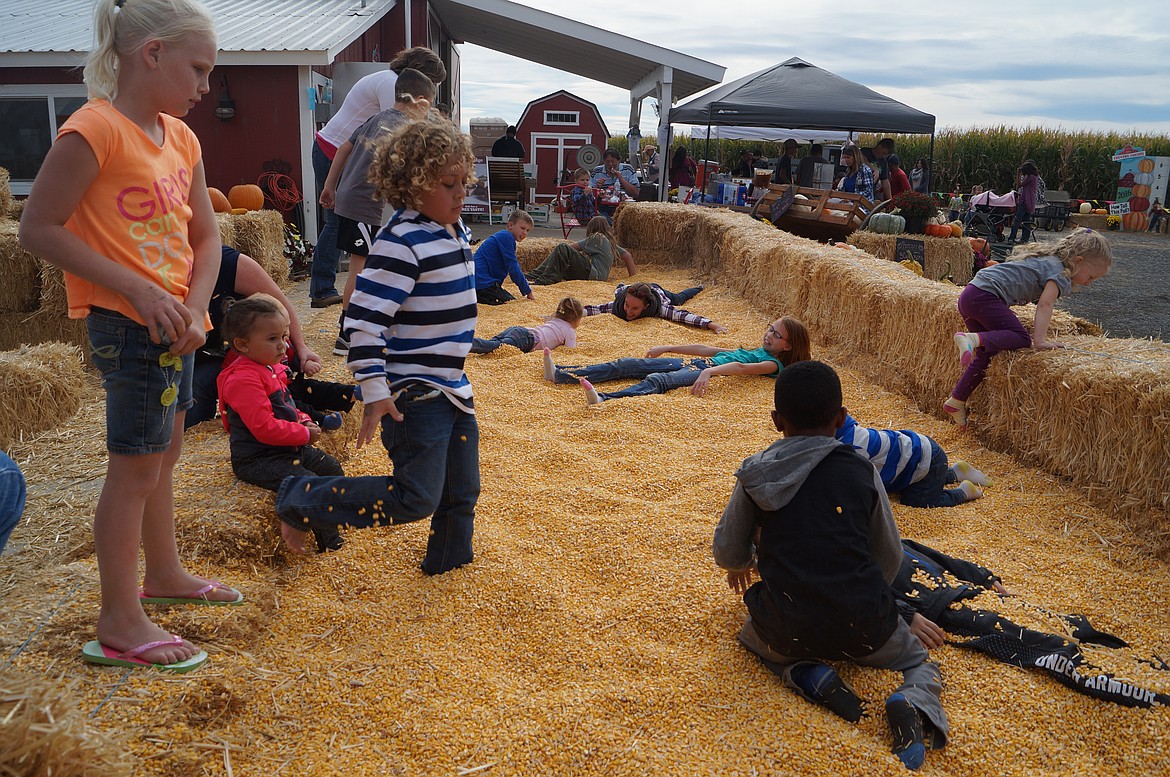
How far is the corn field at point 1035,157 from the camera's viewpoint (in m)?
29.7

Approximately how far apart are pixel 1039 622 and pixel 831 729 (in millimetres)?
1019

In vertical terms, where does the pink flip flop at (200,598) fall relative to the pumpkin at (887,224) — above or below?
below

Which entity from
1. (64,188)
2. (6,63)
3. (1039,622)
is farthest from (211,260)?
(6,63)

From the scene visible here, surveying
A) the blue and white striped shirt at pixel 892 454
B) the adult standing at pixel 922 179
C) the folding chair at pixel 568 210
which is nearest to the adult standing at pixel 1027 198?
the adult standing at pixel 922 179

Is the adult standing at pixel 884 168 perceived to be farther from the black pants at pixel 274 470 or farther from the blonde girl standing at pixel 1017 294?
the black pants at pixel 274 470

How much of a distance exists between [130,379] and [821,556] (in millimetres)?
Answer: 1964

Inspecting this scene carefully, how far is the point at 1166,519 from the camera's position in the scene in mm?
3551

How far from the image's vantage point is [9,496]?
72.0 inches

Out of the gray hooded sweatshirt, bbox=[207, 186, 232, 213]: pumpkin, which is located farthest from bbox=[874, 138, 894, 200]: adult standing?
the gray hooded sweatshirt

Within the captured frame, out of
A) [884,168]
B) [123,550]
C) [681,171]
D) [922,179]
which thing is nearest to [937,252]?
[884,168]

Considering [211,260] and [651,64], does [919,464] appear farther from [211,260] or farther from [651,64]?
[651,64]

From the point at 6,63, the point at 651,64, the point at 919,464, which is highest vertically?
the point at 651,64

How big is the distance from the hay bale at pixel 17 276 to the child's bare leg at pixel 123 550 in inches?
230

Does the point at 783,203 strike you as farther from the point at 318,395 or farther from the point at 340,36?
the point at 318,395
